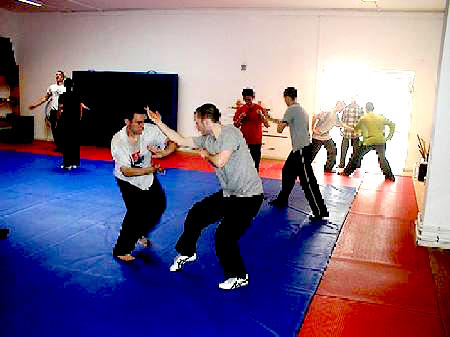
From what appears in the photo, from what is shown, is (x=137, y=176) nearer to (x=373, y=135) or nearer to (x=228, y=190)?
(x=228, y=190)

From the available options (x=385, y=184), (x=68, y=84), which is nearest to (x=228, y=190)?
(x=68, y=84)

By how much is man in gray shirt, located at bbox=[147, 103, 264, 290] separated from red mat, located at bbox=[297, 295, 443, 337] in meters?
0.75

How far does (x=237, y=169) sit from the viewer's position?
3.86m

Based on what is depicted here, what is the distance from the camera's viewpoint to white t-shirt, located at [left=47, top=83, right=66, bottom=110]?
32.6 feet

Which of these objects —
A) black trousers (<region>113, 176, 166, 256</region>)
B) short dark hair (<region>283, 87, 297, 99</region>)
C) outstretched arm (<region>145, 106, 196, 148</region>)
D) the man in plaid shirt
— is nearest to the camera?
outstretched arm (<region>145, 106, 196, 148</region>)

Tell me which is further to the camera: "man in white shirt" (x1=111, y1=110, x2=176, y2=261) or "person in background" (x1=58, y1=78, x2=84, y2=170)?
"person in background" (x1=58, y1=78, x2=84, y2=170)

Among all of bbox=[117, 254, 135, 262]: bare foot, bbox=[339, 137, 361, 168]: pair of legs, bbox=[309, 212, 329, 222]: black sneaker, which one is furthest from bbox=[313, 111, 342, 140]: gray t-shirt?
bbox=[117, 254, 135, 262]: bare foot

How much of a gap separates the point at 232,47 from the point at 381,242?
7.01 metres

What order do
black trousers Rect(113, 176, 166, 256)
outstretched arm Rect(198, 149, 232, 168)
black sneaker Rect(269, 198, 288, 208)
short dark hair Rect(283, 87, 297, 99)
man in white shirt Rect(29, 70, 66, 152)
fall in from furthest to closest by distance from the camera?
man in white shirt Rect(29, 70, 66, 152)
black sneaker Rect(269, 198, 288, 208)
short dark hair Rect(283, 87, 297, 99)
black trousers Rect(113, 176, 166, 256)
outstretched arm Rect(198, 149, 232, 168)

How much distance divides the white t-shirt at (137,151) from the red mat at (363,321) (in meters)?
1.91

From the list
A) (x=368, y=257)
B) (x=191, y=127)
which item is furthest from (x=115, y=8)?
(x=368, y=257)

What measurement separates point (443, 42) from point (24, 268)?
4.85 meters

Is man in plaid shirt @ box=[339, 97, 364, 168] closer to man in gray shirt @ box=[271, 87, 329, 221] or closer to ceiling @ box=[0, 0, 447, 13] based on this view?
ceiling @ box=[0, 0, 447, 13]

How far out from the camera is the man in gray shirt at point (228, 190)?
3.79 meters
